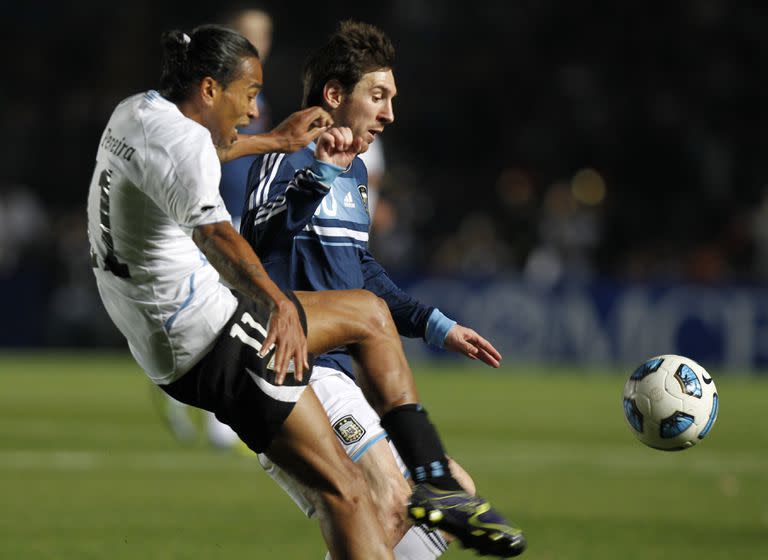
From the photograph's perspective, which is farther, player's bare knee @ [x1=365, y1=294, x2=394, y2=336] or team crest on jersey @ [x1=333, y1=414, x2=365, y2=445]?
team crest on jersey @ [x1=333, y1=414, x2=365, y2=445]

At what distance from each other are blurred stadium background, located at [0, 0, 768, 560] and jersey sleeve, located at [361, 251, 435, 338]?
5164 mm

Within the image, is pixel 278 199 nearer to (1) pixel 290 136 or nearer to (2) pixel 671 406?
(1) pixel 290 136

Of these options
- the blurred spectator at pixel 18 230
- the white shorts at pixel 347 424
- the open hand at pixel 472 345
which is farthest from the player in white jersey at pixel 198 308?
the blurred spectator at pixel 18 230

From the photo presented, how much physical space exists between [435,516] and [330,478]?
346 millimetres

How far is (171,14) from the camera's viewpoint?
2633cm

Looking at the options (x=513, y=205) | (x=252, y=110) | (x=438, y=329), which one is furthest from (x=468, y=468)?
(x=513, y=205)

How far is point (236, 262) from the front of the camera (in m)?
4.29

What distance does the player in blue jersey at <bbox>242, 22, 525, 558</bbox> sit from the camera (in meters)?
4.70

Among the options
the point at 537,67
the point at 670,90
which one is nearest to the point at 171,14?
the point at 537,67

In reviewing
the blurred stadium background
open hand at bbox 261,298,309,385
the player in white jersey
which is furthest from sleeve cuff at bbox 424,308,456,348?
the blurred stadium background

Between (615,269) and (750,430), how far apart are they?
327 inches

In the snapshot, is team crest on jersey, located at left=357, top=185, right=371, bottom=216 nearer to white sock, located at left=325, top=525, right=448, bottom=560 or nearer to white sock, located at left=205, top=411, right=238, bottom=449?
white sock, located at left=325, top=525, right=448, bottom=560

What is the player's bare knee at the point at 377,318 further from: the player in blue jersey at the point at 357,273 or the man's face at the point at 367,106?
the man's face at the point at 367,106

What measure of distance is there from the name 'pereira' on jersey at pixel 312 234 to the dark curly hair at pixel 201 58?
1.62ft
